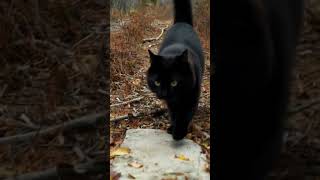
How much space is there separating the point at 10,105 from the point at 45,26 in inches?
9.4

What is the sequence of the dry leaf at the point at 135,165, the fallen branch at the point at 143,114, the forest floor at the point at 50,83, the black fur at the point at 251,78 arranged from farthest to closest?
the fallen branch at the point at 143,114 < the dry leaf at the point at 135,165 < the forest floor at the point at 50,83 < the black fur at the point at 251,78

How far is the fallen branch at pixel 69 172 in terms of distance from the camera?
132cm

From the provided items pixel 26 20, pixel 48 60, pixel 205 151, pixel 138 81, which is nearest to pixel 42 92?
pixel 48 60

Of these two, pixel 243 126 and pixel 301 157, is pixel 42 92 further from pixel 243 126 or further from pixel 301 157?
pixel 243 126

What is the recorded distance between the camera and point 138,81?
233cm

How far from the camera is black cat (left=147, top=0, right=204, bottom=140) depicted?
187cm

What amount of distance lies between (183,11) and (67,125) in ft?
3.59

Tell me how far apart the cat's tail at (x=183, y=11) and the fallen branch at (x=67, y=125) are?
97 cm

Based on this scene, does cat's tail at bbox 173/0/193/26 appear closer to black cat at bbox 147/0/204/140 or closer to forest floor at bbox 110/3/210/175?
black cat at bbox 147/0/204/140

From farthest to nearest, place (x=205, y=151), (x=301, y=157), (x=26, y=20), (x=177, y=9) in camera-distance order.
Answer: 1. (x=177, y=9)
2. (x=205, y=151)
3. (x=301, y=157)
4. (x=26, y=20)

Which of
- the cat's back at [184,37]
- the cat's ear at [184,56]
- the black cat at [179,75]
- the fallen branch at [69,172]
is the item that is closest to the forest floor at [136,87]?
the black cat at [179,75]

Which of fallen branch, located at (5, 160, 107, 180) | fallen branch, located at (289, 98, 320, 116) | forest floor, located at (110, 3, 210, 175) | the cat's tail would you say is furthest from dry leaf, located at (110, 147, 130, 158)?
the cat's tail

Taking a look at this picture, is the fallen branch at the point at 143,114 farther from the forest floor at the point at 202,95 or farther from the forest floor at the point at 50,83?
the forest floor at the point at 50,83

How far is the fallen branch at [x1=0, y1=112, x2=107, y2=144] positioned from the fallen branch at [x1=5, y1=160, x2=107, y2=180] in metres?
0.10
